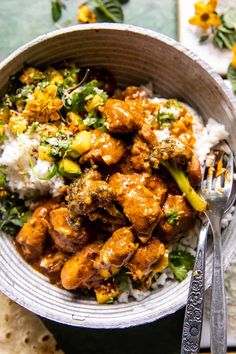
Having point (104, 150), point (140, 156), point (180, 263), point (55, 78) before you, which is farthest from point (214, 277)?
point (55, 78)

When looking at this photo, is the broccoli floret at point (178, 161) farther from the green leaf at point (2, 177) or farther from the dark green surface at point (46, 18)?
the dark green surface at point (46, 18)

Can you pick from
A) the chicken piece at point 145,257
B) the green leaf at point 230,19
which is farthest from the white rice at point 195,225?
the green leaf at point 230,19

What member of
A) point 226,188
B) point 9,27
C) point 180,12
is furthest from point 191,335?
point 9,27

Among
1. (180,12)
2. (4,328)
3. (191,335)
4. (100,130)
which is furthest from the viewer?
(180,12)

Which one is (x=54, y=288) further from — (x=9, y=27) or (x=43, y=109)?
(x=9, y=27)

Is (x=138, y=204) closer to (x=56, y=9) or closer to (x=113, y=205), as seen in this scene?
(x=113, y=205)

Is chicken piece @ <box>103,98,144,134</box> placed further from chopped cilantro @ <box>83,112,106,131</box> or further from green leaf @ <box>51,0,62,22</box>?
green leaf @ <box>51,0,62,22</box>
